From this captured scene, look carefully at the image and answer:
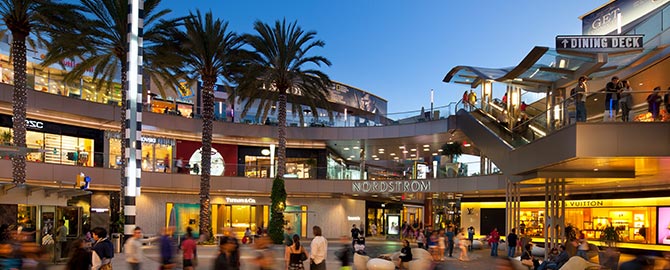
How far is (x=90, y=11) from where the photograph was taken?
28641 mm

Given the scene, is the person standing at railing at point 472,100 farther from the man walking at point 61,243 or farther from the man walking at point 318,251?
the man walking at point 318,251

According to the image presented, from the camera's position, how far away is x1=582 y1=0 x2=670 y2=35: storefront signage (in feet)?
112

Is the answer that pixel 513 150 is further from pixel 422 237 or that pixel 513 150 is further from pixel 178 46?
pixel 178 46

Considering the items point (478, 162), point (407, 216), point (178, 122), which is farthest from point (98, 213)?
point (407, 216)

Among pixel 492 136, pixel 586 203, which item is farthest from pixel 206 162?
pixel 586 203

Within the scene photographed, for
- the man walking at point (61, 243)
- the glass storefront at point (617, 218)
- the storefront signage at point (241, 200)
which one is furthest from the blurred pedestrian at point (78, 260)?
the storefront signage at point (241, 200)

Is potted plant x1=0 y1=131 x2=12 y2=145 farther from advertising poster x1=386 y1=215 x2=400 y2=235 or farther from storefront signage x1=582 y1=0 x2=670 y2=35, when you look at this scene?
advertising poster x1=386 y1=215 x2=400 y2=235

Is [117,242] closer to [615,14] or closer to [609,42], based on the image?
[609,42]

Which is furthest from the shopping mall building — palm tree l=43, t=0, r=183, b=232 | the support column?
the support column

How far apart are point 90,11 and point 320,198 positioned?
25.2 metres

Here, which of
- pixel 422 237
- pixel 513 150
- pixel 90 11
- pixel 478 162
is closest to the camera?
pixel 513 150

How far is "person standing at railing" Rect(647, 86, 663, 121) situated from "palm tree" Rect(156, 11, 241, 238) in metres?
21.8

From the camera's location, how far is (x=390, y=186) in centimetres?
4409

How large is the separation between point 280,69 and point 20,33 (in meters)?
15.9
